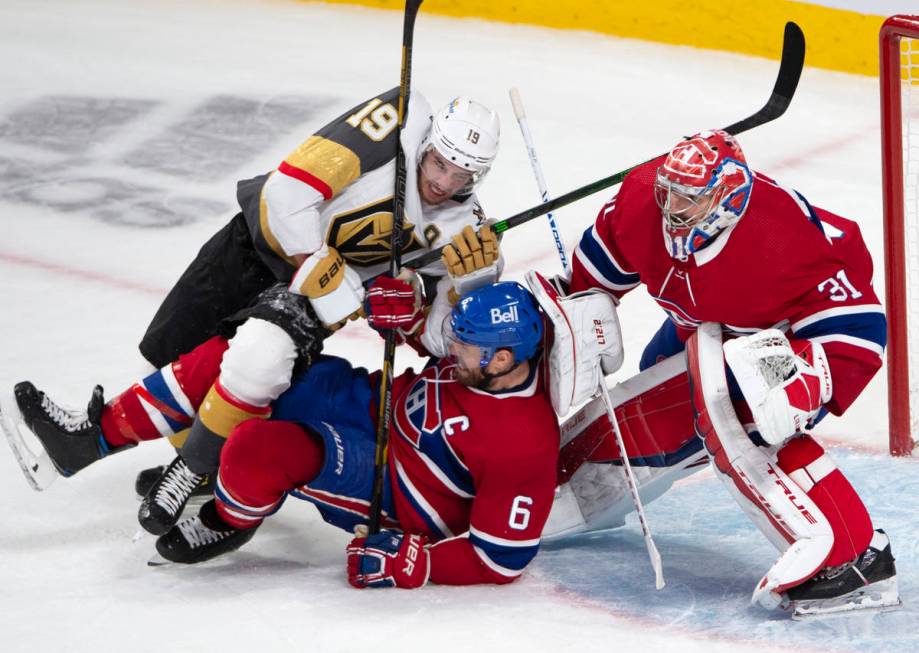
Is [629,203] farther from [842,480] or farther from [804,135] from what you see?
[804,135]

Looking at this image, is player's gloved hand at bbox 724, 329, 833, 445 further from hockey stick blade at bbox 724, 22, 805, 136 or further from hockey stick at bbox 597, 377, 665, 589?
hockey stick blade at bbox 724, 22, 805, 136

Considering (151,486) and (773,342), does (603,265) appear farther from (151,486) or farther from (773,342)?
(151,486)

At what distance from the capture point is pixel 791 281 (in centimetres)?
276

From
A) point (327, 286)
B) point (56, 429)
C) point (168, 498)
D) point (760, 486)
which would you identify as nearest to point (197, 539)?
point (168, 498)

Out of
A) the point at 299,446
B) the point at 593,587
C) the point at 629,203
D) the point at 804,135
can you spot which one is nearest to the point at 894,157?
the point at 629,203

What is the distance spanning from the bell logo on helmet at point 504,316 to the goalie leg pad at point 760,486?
1.21ft

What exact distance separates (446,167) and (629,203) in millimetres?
393

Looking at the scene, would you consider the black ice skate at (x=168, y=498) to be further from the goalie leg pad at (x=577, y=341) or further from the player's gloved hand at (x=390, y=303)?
the goalie leg pad at (x=577, y=341)

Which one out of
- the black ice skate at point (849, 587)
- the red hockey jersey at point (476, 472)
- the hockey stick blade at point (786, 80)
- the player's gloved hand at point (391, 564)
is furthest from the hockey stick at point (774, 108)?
the black ice skate at point (849, 587)

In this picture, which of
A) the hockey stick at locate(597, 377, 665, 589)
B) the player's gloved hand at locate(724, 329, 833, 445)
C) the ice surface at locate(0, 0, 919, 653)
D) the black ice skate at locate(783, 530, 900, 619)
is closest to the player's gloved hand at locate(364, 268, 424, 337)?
the hockey stick at locate(597, 377, 665, 589)

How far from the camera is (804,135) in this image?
5566 mm

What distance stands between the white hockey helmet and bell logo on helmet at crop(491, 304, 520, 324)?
1.23 ft

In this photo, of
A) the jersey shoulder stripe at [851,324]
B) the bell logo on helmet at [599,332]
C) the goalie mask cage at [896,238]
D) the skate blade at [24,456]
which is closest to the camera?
the jersey shoulder stripe at [851,324]

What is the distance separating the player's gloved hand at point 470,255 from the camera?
2930 millimetres
